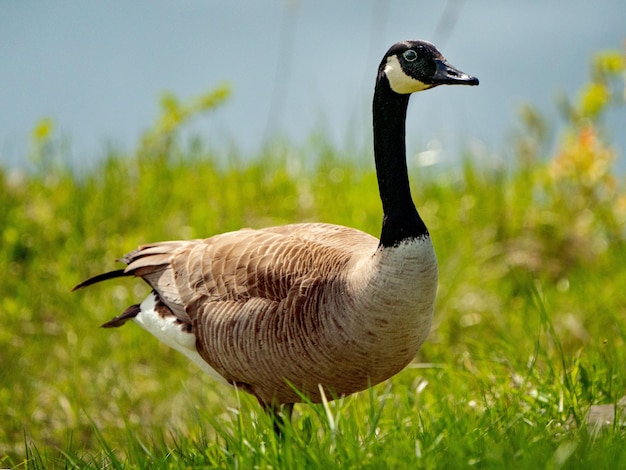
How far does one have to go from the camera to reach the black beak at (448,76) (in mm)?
3918

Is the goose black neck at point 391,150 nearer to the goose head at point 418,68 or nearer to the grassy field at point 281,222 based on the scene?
the goose head at point 418,68

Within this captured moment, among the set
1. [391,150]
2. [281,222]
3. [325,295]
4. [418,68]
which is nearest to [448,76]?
[418,68]

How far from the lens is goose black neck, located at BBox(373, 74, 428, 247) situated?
164 inches

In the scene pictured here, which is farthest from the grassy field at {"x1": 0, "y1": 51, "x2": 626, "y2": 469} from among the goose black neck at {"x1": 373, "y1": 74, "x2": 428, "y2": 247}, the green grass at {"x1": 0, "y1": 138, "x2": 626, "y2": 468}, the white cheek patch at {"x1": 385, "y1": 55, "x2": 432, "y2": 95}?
the white cheek patch at {"x1": 385, "y1": 55, "x2": 432, "y2": 95}

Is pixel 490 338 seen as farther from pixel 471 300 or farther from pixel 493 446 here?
pixel 493 446

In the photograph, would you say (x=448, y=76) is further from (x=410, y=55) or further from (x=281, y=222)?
(x=281, y=222)

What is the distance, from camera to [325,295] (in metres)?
4.12

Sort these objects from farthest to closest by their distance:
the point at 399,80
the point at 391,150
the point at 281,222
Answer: the point at 281,222 → the point at 391,150 → the point at 399,80

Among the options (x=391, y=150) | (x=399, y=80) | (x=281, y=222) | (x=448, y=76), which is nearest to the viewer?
(x=448, y=76)

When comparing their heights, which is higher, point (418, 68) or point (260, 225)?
point (418, 68)

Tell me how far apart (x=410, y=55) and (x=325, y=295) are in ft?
4.14

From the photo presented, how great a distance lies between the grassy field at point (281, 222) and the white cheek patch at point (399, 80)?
165 centimetres

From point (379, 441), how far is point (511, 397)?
135 cm

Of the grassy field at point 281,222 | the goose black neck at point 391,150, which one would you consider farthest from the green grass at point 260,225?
the goose black neck at point 391,150
